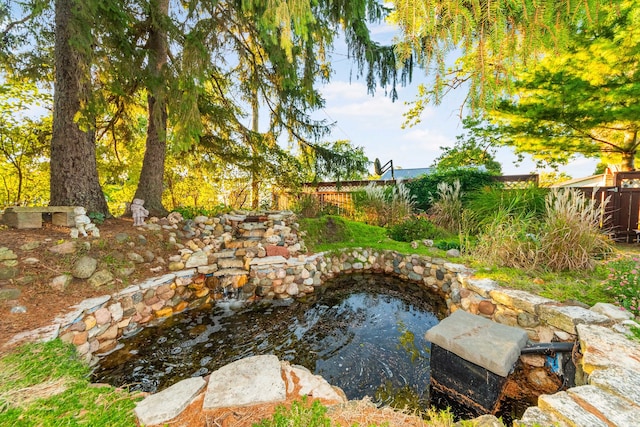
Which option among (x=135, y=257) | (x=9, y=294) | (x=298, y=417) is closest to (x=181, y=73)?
(x=135, y=257)

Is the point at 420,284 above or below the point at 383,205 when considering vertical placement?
below

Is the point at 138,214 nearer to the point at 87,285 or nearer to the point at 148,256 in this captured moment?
the point at 148,256

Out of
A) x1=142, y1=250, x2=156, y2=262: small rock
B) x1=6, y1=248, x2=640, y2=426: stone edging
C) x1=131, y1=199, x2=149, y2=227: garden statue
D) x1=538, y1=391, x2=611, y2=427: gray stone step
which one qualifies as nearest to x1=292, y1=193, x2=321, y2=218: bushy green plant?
x1=6, y1=248, x2=640, y2=426: stone edging

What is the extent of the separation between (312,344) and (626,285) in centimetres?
276

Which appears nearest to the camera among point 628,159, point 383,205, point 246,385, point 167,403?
point 167,403

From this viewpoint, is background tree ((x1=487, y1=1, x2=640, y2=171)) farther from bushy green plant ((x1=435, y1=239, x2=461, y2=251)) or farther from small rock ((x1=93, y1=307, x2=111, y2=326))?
small rock ((x1=93, y1=307, x2=111, y2=326))

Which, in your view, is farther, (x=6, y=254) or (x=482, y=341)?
(x=6, y=254)

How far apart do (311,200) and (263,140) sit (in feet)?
6.45

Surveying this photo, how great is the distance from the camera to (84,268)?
265 cm

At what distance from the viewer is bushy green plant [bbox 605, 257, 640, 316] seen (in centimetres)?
192

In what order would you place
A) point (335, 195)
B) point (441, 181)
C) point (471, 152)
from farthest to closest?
A: 1. point (471, 152)
2. point (335, 195)
3. point (441, 181)

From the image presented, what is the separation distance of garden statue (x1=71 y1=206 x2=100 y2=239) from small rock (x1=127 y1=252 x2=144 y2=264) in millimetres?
454

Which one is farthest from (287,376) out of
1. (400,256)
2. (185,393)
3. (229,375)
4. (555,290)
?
(400,256)

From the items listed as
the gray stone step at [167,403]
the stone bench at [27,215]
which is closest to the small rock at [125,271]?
the stone bench at [27,215]
